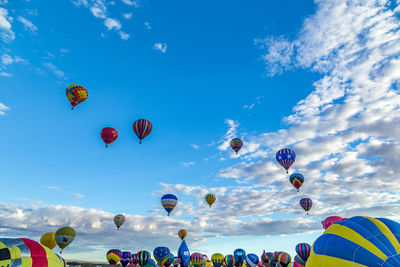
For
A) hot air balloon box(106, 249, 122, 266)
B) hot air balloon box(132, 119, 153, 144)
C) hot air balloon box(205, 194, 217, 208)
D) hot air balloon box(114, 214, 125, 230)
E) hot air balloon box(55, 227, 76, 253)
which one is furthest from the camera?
hot air balloon box(205, 194, 217, 208)

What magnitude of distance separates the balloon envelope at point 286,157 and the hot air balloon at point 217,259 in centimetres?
2271

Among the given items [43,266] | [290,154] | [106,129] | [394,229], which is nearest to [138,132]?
[106,129]

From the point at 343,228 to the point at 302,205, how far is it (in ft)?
131

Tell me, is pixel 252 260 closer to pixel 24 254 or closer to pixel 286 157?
pixel 286 157

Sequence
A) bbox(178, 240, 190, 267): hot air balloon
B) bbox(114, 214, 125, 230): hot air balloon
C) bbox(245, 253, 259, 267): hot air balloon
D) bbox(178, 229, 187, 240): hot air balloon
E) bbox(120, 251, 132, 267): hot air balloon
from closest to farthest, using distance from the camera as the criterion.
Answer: bbox(178, 240, 190, 267): hot air balloon < bbox(245, 253, 259, 267): hot air balloon < bbox(120, 251, 132, 267): hot air balloon < bbox(114, 214, 125, 230): hot air balloon < bbox(178, 229, 187, 240): hot air balloon

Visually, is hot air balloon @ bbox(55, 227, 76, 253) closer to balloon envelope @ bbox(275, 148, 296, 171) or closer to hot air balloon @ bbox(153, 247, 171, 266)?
hot air balloon @ bbox(153, 247, 171, 266)

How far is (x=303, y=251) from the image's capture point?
1238 inches

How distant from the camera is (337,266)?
7199mm

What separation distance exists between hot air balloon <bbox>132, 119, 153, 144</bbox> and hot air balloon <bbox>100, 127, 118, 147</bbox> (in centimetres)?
319

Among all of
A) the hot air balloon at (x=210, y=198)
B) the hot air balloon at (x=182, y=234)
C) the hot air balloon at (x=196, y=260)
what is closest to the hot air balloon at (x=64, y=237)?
the hot air balloon at (x=196, y=260)

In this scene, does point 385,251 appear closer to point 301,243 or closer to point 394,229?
point 394,229

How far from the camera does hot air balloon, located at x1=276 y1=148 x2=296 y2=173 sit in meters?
37.7

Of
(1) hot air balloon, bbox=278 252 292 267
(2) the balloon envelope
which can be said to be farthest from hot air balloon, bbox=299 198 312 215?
(2) the balloon envelope

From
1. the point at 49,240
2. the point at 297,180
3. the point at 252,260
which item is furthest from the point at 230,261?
the point at 49,240
